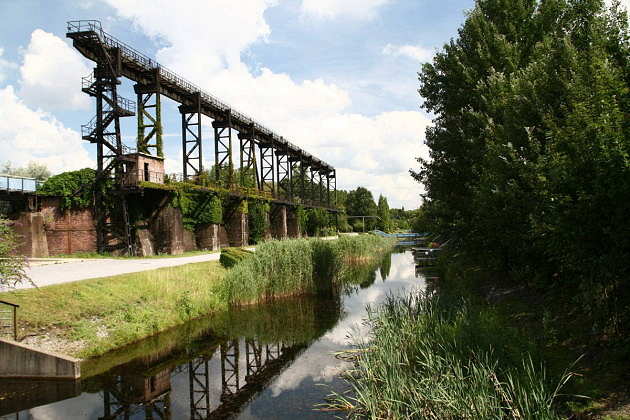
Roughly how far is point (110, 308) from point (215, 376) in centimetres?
428

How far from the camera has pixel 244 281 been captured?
17141 millimetres

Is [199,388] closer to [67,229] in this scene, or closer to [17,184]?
[67,229]

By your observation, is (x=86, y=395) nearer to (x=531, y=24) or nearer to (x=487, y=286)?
(x=487, y=286)

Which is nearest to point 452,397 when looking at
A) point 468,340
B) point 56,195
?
point 468,340

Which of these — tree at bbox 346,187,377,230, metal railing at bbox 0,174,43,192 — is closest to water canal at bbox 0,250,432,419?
metal railing at bbox 0,174,43,192

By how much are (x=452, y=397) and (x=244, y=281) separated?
41.2 ft

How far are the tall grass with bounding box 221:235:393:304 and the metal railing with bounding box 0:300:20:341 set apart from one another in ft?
25.3

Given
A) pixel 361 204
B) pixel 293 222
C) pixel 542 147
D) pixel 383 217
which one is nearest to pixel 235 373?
pixel 542 147

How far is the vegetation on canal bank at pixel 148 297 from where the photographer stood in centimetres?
1049

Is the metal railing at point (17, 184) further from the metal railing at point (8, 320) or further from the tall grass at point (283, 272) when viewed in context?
the metal railing at point (8, 320)

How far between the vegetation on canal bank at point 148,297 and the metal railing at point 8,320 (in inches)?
10.3

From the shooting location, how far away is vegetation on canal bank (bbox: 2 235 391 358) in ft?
34.4

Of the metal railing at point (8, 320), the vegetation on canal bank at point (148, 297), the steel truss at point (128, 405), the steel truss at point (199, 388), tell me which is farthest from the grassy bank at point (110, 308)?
the steel truss at point (199, 388)

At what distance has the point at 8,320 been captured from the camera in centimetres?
969
